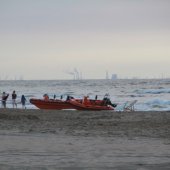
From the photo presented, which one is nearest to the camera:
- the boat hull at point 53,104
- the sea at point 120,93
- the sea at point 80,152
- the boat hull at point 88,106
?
the sea at point 80,152

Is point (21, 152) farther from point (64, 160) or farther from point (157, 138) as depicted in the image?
point (157, 138)

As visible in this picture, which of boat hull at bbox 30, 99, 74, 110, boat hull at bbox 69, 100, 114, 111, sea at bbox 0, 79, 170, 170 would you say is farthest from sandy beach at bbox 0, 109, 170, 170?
boat hull at bbox 30, 99, 74, 110

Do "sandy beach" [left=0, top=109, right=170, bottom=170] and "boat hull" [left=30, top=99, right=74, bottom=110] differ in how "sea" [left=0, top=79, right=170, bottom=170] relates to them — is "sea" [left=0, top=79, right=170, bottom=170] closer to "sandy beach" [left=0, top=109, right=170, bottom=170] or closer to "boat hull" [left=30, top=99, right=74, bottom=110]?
"sandy beach" [left=0, top=109, right=170, bottom=170]

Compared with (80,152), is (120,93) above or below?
above

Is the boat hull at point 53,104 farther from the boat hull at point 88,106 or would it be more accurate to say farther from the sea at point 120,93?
the sea at point 120,93

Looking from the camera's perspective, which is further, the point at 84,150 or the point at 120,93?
the point at 120,93

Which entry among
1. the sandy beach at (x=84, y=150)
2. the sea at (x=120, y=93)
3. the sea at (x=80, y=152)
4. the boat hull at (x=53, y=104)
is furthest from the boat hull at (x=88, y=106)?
the sea at (x=80, y=152)

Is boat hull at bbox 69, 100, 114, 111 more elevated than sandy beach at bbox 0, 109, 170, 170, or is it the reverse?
boat hull at bbox 69, 100, 114, 111

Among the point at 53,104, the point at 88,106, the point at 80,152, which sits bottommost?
the point at 80,152

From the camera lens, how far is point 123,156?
7.91 meters

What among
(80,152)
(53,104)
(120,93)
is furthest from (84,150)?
(120,93)

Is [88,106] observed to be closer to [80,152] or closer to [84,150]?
[84,150]

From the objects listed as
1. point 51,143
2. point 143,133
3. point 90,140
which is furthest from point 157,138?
point 51,143

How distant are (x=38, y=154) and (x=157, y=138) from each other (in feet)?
13.5
